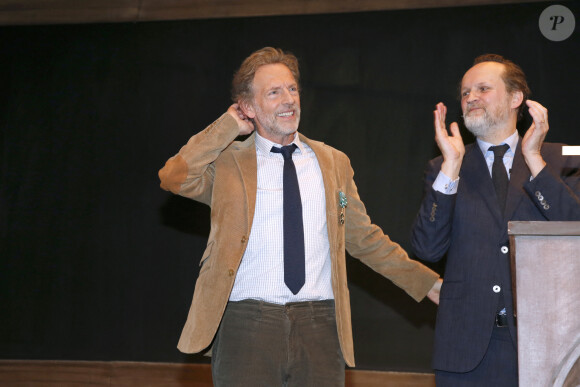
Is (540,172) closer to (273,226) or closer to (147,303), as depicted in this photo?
(273,226)

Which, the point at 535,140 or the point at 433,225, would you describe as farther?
the point at 433,225

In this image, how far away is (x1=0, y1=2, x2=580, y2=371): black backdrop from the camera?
14.1 feet

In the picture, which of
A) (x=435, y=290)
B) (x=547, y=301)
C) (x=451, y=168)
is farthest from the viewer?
(x=435, y=290)

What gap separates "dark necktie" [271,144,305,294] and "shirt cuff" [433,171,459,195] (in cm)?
53

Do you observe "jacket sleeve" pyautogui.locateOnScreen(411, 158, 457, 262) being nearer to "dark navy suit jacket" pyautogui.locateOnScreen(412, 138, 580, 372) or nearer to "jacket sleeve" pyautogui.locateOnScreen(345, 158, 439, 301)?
"dark navy suit jacket" pyautogui.locateOnScreen(412, 138, 580, 372)

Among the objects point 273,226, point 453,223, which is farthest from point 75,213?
point 453,223

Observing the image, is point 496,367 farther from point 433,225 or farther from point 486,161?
point 486,161

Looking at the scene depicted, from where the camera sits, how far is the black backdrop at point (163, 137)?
14.1 ft

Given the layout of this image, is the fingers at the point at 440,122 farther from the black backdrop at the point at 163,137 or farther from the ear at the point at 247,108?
the black backdrop at the point at 163,137

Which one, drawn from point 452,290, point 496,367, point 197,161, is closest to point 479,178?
point 452,290

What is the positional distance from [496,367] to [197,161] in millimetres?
1334

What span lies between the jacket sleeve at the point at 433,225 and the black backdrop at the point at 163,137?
170cm

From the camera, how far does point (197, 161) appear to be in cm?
257

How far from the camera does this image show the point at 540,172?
7.67ft
